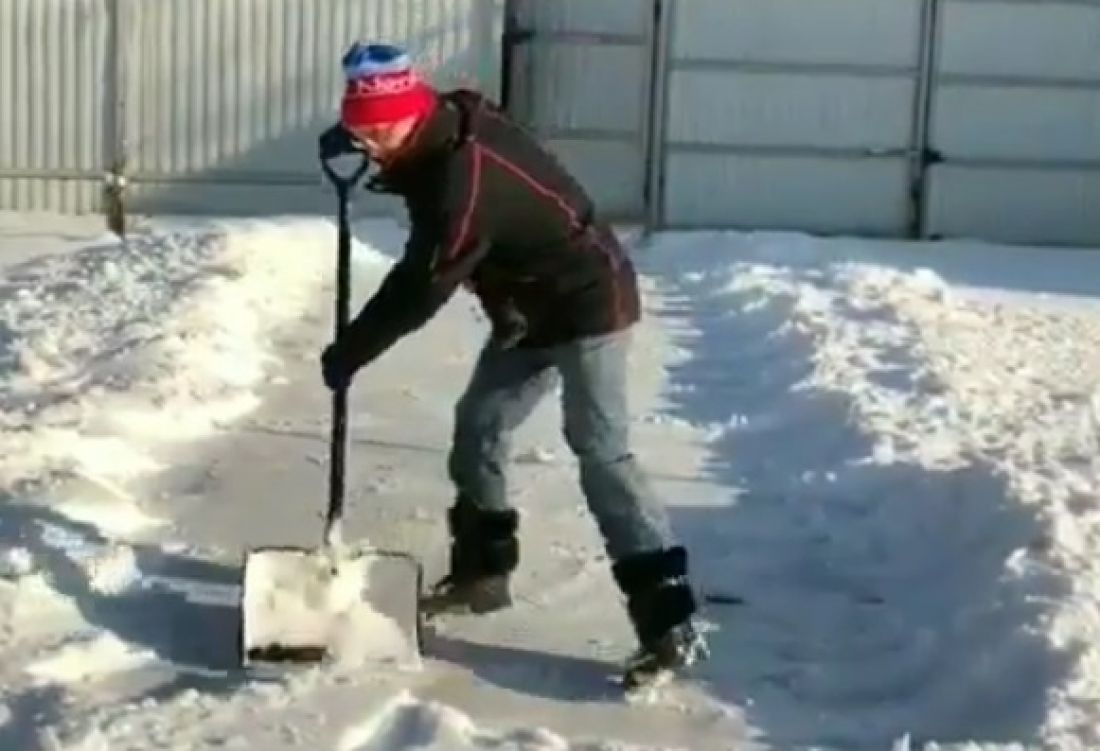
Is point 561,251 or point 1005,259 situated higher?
point 561,251

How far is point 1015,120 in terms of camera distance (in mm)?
16859

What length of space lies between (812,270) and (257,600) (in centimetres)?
800

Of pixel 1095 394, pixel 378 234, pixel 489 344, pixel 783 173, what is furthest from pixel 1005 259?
pixel 489 344

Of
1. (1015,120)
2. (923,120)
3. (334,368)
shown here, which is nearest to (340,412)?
(334,368)

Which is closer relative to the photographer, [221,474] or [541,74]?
[221,474]

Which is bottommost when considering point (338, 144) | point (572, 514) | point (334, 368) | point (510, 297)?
point (572, 514)

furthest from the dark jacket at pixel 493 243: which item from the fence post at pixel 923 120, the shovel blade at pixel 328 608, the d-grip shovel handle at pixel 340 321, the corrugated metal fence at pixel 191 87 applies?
the fence post at pixel 923 120

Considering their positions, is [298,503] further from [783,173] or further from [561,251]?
[783,173]

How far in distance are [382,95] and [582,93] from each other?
10.6 metres

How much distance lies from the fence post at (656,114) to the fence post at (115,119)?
325 cm

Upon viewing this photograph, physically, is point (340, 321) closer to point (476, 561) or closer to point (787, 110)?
point (476, 561)

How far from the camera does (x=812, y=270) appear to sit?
1426 centimetres

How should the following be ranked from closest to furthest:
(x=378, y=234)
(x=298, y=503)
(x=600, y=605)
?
(x=600, y=605)
(x=298, y=503)
(x=378, y=234)

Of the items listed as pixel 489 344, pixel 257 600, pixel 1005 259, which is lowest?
pixel 1005 259
